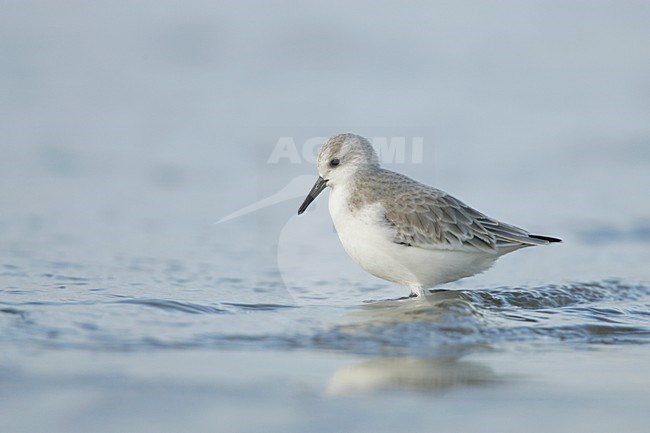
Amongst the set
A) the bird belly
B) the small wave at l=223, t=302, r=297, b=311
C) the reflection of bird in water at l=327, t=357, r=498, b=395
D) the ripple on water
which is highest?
the bird belly

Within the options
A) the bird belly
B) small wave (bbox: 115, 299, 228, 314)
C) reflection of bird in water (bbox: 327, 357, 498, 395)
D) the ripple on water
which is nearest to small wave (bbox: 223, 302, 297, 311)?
the ripple on water

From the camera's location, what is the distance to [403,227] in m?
7.45

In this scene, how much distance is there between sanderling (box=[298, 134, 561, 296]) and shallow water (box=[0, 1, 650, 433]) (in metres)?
0.29

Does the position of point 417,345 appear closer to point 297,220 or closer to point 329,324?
point 329,324

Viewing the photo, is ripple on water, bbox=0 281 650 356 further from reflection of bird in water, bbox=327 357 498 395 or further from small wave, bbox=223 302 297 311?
reflection of bird in water, bbox=327 357 498 395

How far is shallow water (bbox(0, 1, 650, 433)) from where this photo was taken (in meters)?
5.09

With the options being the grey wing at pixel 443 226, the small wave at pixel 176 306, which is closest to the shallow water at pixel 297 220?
the small wave at pixel 176 306

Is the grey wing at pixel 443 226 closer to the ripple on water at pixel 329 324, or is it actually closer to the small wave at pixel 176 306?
the ripple on water at pixel 329 324

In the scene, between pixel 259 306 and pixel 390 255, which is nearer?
pixel 259 306

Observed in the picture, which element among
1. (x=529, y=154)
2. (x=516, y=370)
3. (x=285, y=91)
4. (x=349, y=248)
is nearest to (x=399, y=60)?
(x=285, y=91)

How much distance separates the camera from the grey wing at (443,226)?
7.47 metres

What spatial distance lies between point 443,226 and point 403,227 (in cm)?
35

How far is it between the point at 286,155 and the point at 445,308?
19.2 feet

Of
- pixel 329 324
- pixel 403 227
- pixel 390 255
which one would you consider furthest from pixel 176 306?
pixel 403 227
